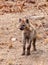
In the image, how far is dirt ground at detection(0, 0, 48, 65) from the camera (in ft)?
28.4

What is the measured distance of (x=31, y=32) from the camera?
29.1 ft

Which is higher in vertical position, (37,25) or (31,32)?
(31,32)

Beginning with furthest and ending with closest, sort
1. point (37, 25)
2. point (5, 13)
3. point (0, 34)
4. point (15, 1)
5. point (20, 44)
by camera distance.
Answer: point (15, 1) < point (5, 13) < point (37, 25) < point (0, 34) < point (20, 44)

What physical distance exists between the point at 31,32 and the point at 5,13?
17.0 feet

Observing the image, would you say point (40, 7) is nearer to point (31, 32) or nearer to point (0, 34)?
point (0, 34)

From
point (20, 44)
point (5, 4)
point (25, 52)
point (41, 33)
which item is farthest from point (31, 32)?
point (5, 4)

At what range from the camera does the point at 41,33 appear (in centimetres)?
1133

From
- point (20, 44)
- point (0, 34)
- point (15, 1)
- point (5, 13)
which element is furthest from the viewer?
point (15, 1)

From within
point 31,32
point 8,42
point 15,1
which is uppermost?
point 31,32

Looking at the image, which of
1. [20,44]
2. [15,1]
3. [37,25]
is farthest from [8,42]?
[15,1]

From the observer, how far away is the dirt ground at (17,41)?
8648 millimetres

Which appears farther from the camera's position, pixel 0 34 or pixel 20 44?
pixel 0 34

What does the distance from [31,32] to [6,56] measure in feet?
2.79

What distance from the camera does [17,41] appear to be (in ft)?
34.4
